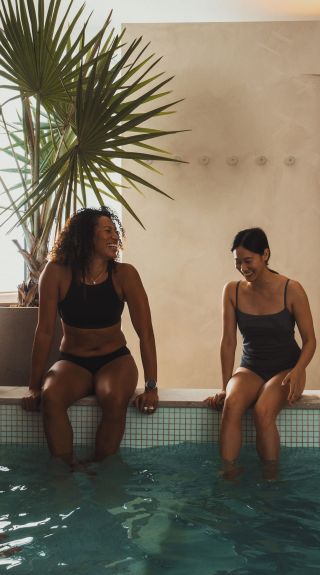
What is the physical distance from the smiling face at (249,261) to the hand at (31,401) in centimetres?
107

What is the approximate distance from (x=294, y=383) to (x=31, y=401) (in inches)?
45.7

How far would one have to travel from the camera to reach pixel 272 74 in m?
5.62

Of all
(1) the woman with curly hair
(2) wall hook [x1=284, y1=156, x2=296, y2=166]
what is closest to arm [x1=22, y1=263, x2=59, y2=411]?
(1) the woman with curly hair

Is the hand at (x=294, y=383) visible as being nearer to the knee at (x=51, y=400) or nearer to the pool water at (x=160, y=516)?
the pool water at (x=160, y=516)

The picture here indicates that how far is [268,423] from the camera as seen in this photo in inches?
123

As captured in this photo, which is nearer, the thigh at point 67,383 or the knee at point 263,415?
the knee at point 263,415

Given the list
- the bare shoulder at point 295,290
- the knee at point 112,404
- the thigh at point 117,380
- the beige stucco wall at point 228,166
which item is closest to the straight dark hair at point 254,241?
the bare shoulder at point 295,290

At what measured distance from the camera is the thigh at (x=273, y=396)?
3.14 metres

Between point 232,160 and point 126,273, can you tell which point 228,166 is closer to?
point 232,160

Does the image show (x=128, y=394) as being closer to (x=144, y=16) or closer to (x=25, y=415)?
(x=25, y=415)

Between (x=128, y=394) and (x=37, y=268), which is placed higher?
(x=37, y=268)

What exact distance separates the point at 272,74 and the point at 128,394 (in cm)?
326

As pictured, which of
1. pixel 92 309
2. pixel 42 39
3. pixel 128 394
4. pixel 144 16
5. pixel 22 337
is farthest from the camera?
pixel 144 16

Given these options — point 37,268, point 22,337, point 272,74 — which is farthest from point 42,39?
point 272,74
